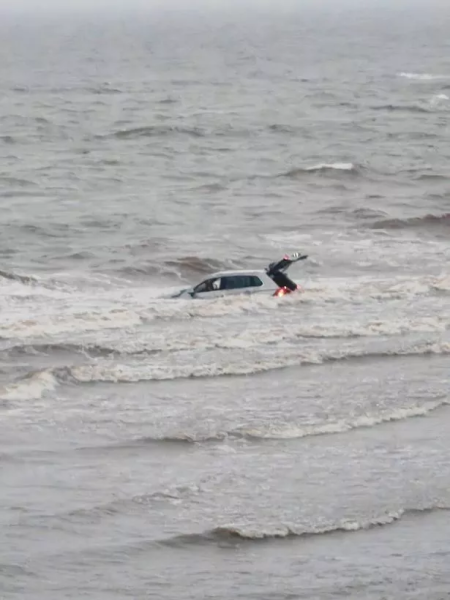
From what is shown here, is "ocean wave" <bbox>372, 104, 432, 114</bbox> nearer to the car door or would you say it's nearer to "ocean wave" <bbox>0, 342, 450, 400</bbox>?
the car door

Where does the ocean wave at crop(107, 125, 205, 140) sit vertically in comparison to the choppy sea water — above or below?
below

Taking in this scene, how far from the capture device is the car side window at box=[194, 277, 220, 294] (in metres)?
32.4

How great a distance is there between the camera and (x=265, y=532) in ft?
62.4

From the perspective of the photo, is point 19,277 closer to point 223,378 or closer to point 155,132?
point 223,378

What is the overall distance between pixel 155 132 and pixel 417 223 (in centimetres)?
2872

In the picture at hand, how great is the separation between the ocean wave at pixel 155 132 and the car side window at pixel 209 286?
3805cm

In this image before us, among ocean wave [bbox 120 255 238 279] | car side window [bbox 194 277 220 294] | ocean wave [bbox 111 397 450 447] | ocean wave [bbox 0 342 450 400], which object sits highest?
car side window [bbox 194 277 220 294]

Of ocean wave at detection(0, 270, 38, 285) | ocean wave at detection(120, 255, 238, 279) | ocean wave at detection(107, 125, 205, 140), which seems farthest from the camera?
ocean wave at detection(107, 125, 205, 140)

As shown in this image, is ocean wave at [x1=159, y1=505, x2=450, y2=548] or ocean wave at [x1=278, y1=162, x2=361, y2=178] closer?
ocean wave at [x1=159, y1=505, x2=450, y2=548]

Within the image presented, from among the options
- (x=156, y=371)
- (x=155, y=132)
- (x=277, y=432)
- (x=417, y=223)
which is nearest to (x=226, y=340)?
(x=156, y=371)

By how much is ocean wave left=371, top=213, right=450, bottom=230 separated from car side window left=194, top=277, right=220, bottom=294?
12726 millimetres

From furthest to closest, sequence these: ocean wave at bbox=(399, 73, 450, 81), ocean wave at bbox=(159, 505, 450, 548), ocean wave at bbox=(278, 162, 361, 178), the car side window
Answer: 1. ocean wave at bbox=(399, 73, 450, 81)
2. ocean wave at bbox=(278, 162, 361, 178)
3. the car side window
4. ocean wave at bbox=(159, 505, 450, 548)

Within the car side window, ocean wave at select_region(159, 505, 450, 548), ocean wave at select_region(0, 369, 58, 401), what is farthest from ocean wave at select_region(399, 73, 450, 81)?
ocean wave at select_region(159, 505, 450, 548)

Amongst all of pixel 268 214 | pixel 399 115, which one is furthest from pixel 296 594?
pixel 399 115
